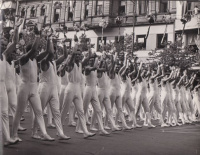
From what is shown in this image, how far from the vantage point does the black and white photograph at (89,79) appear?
548 cm

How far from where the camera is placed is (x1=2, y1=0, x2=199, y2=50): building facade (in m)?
6.95

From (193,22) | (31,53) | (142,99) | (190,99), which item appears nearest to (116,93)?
(142,99)

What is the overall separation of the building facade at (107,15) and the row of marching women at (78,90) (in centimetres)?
74

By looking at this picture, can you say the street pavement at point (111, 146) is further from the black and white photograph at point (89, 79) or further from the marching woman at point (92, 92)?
the marching woman at point (92, 92)

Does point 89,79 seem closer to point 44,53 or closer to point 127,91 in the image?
point 44,53

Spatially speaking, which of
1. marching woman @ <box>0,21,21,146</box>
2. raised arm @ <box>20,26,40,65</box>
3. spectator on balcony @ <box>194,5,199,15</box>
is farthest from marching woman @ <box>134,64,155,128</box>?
marching woman @ <box>0,21,21,146</box>

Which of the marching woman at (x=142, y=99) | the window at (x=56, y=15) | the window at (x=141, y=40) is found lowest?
the marching woman at (x=142, y=99)

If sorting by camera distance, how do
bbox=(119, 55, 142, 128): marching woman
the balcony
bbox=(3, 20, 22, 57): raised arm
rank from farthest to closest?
bbox=(119, 55, 142, 128): marching woman, the balcony, bbox=(3, 20, 22, 57): raised arm

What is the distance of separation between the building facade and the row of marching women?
2.44ft

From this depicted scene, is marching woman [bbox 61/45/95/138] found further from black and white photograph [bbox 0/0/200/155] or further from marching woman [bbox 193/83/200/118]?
marching woman [bbox 193/83/200/118]

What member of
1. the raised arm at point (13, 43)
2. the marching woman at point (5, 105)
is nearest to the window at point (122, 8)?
the raised arm at point (13, 43)

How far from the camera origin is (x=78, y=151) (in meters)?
5.22

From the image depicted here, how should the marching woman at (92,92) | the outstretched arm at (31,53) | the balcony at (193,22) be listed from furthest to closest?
the balcony at (193,22)
the marching woman at (92,92)
the outstretched arm at (31,53)

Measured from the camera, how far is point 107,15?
27.6 feet
